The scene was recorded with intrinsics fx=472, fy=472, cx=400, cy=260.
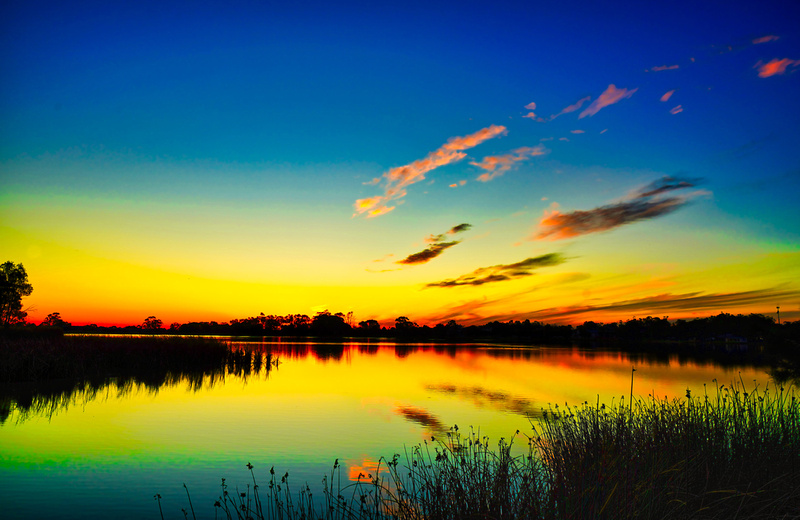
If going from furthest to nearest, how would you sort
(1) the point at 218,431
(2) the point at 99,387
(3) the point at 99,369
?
(3) the point at 99,369 < (2) the point at 99,387 < (1) the point at 218,431

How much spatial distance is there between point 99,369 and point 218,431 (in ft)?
70.9

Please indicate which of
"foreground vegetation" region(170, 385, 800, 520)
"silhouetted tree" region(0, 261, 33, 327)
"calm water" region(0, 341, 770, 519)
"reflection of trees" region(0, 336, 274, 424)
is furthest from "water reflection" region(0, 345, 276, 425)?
"silhouetted tree" region(0, 261, 33, 327)

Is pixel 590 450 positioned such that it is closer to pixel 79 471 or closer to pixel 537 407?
pixel 79 471

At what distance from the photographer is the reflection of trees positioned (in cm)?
2252

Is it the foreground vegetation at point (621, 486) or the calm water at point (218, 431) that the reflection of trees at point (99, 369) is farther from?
the foreground vegetation at point (621, 486)

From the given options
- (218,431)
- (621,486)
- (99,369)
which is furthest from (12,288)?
(621,486)

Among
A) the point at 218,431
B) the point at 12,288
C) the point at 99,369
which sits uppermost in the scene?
the point at 12,288

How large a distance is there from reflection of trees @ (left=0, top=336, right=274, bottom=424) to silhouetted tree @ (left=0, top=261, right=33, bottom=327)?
199 feet

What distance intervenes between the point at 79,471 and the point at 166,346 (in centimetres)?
2938

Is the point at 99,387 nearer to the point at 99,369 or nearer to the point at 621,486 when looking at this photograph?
the point at 99,369

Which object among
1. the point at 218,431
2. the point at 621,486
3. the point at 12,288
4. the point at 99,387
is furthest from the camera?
the point at 12,288

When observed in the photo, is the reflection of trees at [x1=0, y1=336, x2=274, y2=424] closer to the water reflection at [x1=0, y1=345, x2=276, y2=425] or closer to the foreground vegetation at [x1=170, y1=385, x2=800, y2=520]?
the water reflection at [x1=0, y1=345, x2=276, y2=425]

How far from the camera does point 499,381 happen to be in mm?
35094

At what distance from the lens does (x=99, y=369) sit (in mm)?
33438
